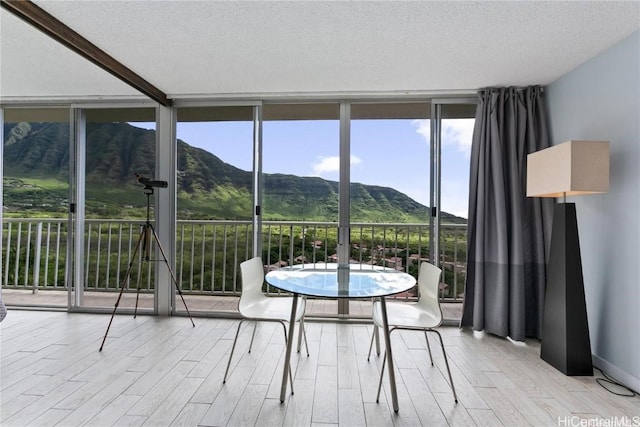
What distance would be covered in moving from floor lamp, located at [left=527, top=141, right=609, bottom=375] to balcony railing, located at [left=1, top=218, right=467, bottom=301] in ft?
4.64

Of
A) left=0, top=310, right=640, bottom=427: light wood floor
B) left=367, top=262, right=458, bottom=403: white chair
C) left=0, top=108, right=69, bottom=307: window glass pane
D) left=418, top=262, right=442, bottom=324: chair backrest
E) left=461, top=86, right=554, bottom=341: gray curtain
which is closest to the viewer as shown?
left=0, top=310, right=640, bottom=427: light wood floor

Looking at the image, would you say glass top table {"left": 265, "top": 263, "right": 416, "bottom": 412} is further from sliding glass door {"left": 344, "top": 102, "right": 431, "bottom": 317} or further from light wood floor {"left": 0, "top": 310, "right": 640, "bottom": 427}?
sliding glass door {"left": 344, "top": 102, "right": 431, "bottom": 317}

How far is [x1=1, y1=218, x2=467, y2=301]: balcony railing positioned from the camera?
151 inches

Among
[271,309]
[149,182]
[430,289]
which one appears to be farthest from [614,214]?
[149,182]

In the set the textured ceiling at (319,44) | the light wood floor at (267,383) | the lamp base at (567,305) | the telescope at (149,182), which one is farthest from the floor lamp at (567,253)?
the telescope at (149,182)

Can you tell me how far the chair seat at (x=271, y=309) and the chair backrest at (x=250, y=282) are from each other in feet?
0.11

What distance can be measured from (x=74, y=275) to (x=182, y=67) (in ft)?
8.77

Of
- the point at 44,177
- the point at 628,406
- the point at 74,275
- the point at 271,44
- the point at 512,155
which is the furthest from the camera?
the point at 44,177

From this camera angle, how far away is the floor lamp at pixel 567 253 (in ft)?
6.86

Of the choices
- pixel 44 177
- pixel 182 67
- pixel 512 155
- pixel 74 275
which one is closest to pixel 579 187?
pixel 512 155

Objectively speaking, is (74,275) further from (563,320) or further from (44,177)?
(563,320)

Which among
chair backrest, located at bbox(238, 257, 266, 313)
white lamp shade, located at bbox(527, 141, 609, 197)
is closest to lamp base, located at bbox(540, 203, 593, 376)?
white lamp shade, located at bbox(527, 141, 609, 197)

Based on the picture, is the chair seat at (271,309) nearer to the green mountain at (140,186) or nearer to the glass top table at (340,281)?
the glass top table at (340,281)

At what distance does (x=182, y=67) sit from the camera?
8.63 feet
